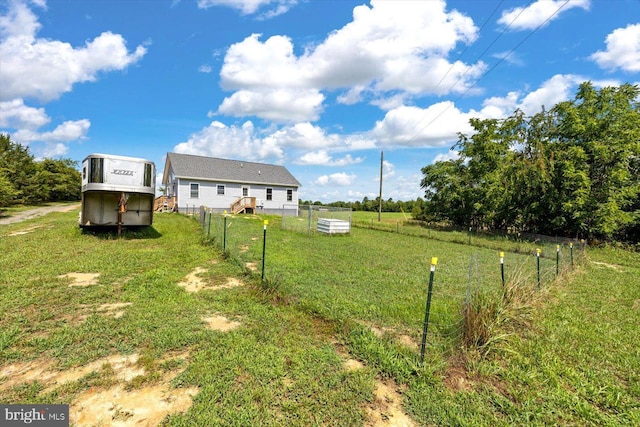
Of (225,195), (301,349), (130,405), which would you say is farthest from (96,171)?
(225,195)

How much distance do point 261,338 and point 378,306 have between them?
6.99ft

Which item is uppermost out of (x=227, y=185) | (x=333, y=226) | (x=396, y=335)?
(x=227, y=185)

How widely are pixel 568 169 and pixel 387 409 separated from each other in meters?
17.4

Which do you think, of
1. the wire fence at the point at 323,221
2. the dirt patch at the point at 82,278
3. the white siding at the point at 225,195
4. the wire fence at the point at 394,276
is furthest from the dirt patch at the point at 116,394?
the white siding at the point at 225,195

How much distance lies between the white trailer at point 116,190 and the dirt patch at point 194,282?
532 centimetres

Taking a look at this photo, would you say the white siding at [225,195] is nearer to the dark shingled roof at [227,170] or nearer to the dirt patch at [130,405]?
the dark shingled roof at [227,170]

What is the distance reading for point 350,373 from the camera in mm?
3031

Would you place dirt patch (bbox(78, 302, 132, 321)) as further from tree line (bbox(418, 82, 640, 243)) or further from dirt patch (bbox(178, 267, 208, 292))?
tree line (bbox(418, 82, 640, 243))

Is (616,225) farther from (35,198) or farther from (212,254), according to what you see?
(35,198)

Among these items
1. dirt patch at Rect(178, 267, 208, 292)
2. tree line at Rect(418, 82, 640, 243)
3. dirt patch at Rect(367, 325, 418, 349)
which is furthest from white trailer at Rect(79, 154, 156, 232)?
tree line at Rect(418, 82, 640, 243)

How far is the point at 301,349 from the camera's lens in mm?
3453

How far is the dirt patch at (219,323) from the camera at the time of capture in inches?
157

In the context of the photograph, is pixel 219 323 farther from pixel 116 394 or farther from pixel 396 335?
pixel 396 335

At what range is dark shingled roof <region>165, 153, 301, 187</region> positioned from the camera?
22795mm
